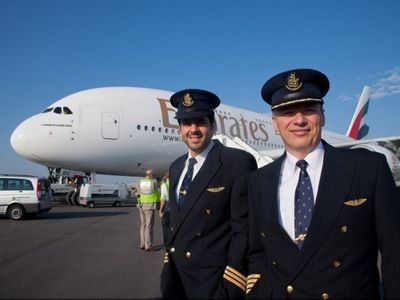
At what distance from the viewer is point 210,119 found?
8.62 ft

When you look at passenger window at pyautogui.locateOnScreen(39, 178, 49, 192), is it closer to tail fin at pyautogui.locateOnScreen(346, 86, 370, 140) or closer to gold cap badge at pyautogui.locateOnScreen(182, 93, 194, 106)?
gold cap badge at pyautogui.locateOnScreen(182, 93, 194, 106)

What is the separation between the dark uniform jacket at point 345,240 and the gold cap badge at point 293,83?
42cm

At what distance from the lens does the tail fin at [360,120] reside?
106 feet

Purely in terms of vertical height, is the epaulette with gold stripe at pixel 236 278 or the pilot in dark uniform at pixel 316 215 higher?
the pilot in dark uniform at pixel 316 215

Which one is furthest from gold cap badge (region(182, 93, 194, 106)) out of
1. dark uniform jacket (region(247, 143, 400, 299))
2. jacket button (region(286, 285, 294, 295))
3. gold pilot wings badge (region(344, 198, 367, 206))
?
jacket button (region(286, 285, 294, 295))

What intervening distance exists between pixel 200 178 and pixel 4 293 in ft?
11.9

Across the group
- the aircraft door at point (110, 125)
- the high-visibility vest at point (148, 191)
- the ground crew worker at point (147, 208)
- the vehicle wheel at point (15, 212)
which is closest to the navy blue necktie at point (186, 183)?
the ground crew worker at point (147, 208)

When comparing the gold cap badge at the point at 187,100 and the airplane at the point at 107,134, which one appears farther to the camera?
the airplane at the point at 107,134

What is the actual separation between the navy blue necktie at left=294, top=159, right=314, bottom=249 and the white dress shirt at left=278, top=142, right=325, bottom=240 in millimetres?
25

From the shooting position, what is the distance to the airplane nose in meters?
14.1

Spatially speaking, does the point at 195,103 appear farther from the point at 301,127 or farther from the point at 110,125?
the point at 110,125

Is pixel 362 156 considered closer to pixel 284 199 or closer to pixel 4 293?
pixel 284 199

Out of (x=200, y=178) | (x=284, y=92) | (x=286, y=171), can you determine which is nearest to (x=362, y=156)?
(x=286, y=171)

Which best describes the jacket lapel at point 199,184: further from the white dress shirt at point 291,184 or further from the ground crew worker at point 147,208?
the ground crew worker at point 147,208
